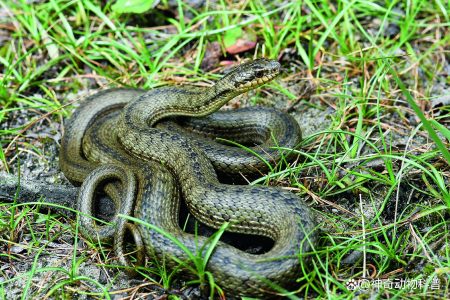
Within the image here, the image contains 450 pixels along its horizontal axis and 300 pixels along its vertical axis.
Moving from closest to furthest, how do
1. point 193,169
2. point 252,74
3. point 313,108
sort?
point 193,169, point 252,74, point 313,108

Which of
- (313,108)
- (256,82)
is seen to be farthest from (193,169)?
(313,108)

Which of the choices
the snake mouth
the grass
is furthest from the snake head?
the grass

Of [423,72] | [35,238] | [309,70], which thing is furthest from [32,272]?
[423,72]

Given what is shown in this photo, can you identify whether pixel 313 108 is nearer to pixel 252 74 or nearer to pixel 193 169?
pixel 252 74

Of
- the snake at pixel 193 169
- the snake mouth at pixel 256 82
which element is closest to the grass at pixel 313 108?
the snake at pixel 193 169

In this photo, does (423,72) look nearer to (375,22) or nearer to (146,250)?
(375,22)
